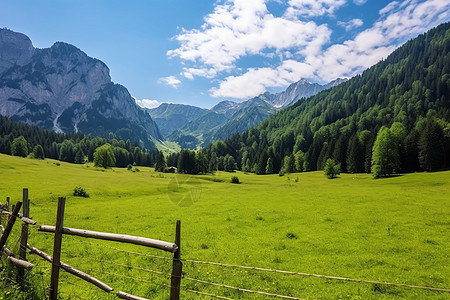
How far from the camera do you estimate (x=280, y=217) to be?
2972 cm

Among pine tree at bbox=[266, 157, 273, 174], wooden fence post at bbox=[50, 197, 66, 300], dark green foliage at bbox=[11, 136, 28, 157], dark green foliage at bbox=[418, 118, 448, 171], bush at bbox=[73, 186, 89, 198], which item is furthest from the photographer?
pine tree at bbox=[266, 157, 273, 174]

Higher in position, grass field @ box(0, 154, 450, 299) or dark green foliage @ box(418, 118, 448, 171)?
dark green foliage @ box(418, 118, 448, 171)

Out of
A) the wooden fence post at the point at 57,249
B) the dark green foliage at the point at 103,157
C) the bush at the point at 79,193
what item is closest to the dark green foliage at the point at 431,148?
the bush at the point at 79,193

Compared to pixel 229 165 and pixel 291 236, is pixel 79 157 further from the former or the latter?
pixel 291 236

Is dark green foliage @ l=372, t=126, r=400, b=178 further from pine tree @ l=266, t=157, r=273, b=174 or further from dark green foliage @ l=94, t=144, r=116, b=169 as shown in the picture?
dark green foliage @ l=94, t=144, r=116, b=169

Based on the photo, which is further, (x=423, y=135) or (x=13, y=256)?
(x=423, y=135)

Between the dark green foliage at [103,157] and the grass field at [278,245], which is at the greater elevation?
the dark green foliage at [103,157]

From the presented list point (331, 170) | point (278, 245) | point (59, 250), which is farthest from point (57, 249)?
point (331, 170)

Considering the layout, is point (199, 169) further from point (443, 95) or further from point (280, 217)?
point (443, 95)

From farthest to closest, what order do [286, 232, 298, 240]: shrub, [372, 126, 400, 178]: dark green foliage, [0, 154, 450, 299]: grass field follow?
[372, 126, 400, 178]: dark green foliage, [286, 232, 298, 240]: shrub, [0, 154, 450, 299]: grass field

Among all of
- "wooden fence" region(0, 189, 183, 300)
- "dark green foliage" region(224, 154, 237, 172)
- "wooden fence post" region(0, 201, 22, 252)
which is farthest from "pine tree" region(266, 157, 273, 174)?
"wooden fence post" region(0, 201, 22, 252)

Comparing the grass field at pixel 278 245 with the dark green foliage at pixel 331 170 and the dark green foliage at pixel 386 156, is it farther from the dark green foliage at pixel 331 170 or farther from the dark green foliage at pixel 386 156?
the dark green foliage at pixel 331 170

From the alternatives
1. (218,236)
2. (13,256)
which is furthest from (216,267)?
(13,256)

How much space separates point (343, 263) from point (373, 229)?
9569mm
